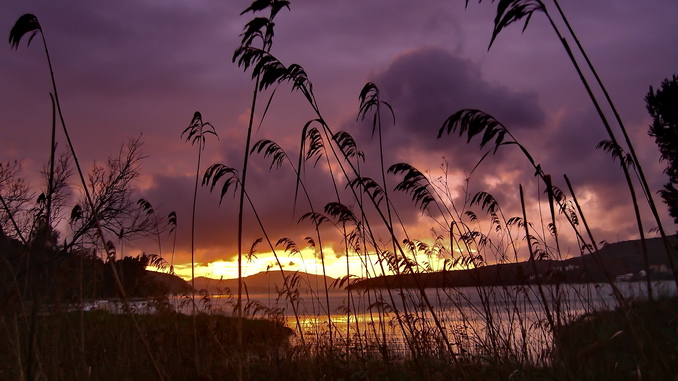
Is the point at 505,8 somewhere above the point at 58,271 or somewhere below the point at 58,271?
above

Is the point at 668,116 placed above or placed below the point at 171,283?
above

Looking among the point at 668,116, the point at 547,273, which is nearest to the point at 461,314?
the point at 547,273

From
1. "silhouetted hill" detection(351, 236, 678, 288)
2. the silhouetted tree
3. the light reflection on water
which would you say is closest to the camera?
the light reflection on water

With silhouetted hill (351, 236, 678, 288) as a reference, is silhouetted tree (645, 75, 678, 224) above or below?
above

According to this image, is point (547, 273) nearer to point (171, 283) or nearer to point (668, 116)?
point (171, 283)

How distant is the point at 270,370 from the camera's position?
6270mm

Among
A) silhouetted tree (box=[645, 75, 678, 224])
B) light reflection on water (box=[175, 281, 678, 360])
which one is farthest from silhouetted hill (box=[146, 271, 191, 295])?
silhouetted tree (box=[645, 75, 678, 224])

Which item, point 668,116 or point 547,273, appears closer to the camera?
point 547,273

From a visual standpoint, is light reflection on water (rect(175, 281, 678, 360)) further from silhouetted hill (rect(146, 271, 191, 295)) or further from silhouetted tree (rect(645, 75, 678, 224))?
silhouetted tree (rect(645, 75, 678, 224))

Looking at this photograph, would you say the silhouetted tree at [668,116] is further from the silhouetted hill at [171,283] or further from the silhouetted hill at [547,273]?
the silhouetted hill at [171,283]

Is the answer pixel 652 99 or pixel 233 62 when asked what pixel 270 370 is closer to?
pixel 233 62

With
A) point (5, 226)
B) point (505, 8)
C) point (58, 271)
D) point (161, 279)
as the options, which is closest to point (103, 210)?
point (5, 226)

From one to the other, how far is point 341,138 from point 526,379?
8.15ft

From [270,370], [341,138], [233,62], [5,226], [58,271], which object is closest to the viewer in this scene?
[233,62]
